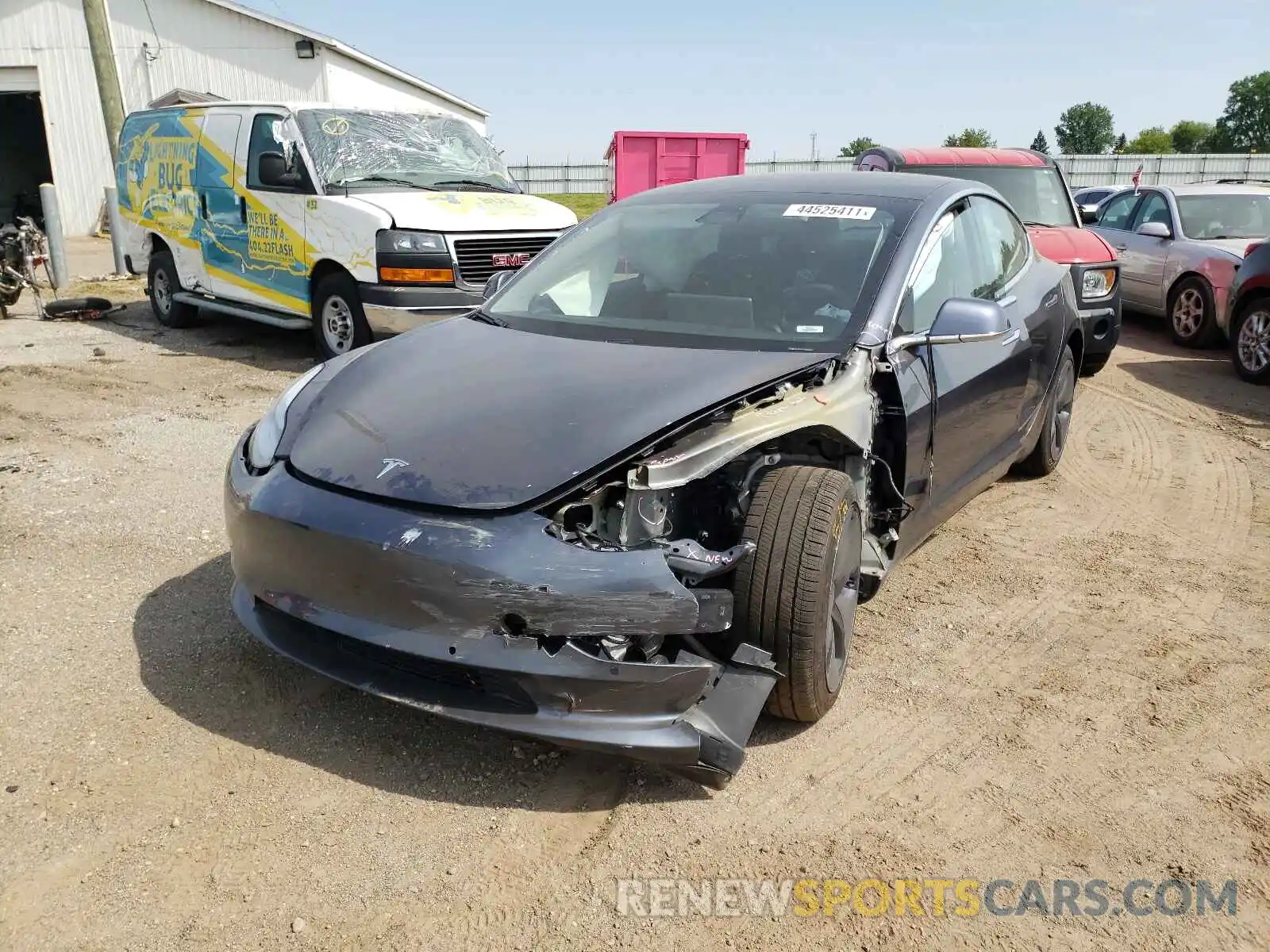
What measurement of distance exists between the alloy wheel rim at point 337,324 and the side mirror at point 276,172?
1.00m

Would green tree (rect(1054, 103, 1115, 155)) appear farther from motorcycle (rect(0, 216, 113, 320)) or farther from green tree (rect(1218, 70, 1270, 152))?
motorcycle (rect(0, 216, 113, 320))

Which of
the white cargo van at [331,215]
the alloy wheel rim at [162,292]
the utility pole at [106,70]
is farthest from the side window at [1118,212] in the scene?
the utility pole at [106,70]

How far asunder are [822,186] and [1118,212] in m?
8.68

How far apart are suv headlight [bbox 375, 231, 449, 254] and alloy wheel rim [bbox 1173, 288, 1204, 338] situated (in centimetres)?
714

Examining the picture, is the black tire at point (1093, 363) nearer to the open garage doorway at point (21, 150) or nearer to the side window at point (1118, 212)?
the side window at point (1118, 212)

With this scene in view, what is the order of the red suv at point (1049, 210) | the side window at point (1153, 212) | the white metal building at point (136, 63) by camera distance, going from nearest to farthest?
the red suv at point (1049, 210), the side window at point (1153, 212), the white metal building at point (136, 63)

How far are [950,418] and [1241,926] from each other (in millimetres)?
1966

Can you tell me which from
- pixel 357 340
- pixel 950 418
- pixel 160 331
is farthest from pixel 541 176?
pixel 950 418

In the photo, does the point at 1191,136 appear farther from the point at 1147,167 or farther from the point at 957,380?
the point at 957,380

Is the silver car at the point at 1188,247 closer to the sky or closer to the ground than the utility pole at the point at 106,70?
closer to the ground

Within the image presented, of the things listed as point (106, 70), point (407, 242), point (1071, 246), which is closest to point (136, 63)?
point (106, 70)

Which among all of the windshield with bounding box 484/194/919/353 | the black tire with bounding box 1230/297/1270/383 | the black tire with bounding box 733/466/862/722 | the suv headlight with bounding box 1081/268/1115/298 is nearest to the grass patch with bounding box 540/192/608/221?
the black tire with bounding box 1230/297/1270/383

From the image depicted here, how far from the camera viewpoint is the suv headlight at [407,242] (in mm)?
7496

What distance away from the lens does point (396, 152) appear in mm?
8594
